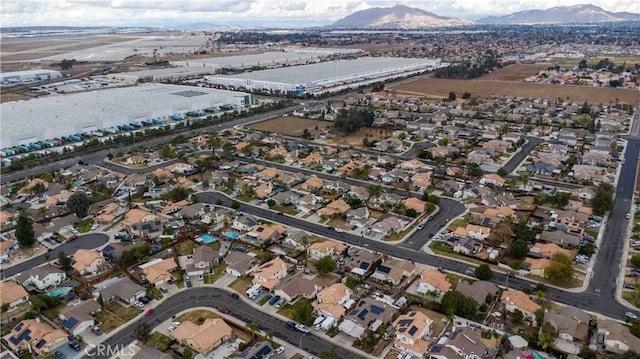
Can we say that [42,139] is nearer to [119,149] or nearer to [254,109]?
[119,149]

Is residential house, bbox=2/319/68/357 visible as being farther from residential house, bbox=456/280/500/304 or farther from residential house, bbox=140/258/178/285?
residential house, bbox=456/280/500/304

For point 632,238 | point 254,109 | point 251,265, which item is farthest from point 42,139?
point 632,238

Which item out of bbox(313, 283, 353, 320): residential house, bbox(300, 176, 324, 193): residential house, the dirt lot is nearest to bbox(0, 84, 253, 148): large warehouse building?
the dirt lot

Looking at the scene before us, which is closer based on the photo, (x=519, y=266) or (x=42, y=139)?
(x=519, y=266)

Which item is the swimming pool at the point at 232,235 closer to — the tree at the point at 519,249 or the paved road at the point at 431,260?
the paved road at the point at 431,260

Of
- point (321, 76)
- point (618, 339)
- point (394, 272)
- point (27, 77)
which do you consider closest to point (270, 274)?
point (394, 272)

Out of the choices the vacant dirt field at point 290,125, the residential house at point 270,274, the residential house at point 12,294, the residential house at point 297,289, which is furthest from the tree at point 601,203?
the residential house at point 12,294
